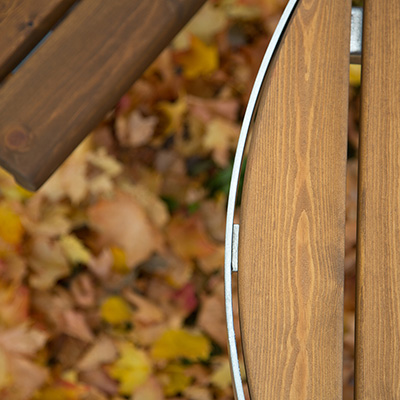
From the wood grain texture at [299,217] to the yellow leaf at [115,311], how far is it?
63 cm

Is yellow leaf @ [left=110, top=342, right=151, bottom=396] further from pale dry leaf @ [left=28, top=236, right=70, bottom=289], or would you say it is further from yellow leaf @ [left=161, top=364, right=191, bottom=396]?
pale dry leaf @ [left=28, top=236, right=70, bottom=289]

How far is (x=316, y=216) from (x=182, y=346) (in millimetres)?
661

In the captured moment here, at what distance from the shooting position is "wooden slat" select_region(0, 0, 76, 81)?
0.58m

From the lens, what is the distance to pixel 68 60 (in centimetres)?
57

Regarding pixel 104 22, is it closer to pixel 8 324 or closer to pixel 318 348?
pixel 318 348

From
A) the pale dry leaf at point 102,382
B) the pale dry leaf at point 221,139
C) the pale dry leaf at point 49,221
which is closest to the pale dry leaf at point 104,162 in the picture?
the pale dry leaf at point 49,221

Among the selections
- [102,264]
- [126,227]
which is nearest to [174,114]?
[126,227]

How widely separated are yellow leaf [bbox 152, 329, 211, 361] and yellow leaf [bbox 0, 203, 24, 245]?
0.43 m

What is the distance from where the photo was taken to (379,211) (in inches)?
21.1

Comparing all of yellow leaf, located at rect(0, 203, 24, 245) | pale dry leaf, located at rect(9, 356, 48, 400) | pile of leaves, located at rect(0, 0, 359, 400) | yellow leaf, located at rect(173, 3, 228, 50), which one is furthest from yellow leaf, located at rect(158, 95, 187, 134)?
pale dry leaf, located at rect(9, 356, 48, 400)

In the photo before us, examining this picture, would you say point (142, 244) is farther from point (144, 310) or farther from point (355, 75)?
point (355, 75)

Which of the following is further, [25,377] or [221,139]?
[221,139]

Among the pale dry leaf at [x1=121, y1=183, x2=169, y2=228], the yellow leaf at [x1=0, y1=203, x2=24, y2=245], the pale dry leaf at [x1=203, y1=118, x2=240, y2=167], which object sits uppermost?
the pale dry leaf at [x1=203, y1=118, x2=240, y2=167]

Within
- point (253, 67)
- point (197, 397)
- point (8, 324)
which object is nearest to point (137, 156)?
point (253, 67)
